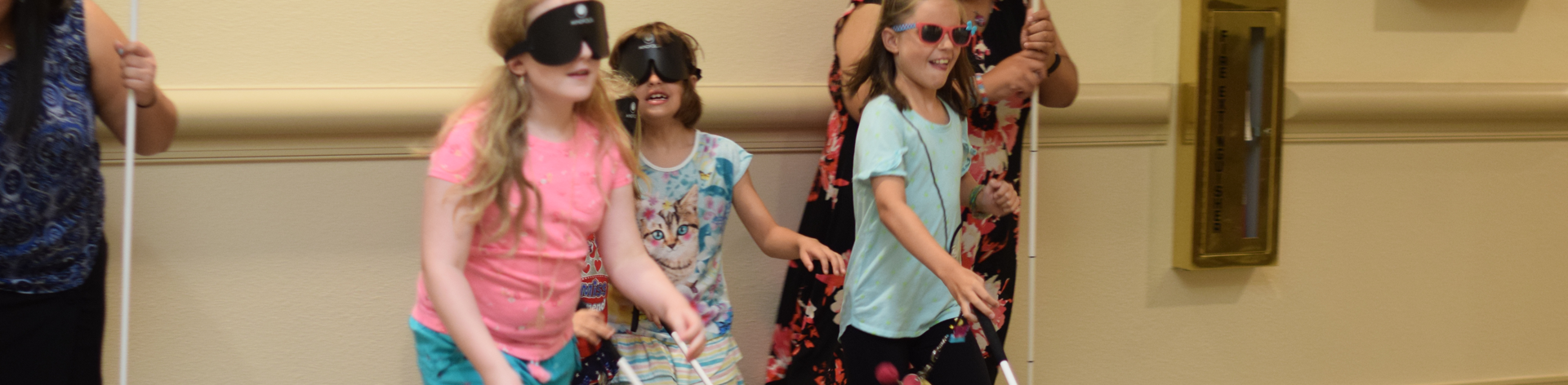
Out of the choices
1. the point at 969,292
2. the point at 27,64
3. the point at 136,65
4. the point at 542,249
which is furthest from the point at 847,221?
the point at 27,64

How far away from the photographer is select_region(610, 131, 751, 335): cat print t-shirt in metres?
1.83

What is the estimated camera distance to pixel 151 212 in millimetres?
1992

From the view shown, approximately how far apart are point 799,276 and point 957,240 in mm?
392

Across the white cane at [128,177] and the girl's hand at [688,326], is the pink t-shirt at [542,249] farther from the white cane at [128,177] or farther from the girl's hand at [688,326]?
the white cane at [128,177]

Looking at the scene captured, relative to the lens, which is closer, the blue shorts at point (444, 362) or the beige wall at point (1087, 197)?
the blue shorts at point (444, 362)

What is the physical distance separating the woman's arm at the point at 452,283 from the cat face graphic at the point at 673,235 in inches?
23.0

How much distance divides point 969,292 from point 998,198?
317 mm

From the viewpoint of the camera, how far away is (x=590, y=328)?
1.56 m

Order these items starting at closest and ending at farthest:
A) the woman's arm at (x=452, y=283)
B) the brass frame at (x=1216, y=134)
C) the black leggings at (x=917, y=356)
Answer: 1. the woman's arm at (x=452, y=283)
2. the black leggings at (x=917, y=356)
3. the brass frame at (x=1216, y=134)

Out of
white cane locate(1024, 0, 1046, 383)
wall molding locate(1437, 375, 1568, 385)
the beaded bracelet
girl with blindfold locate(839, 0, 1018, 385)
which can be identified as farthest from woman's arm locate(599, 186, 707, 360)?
wall molding locate(1437, 375, 1568, 385)

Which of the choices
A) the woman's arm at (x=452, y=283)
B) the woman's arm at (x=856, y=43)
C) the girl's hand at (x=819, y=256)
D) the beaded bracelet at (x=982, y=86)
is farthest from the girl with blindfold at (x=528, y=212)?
the beaded bracelet at (x=982, y=86)

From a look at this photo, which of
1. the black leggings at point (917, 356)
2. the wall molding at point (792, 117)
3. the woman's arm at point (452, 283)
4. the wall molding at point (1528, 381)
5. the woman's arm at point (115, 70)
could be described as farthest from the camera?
the wall molding at point (1528, 381)

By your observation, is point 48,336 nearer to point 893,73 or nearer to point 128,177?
point 128,177

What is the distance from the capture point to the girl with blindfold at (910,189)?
166 centimetres
